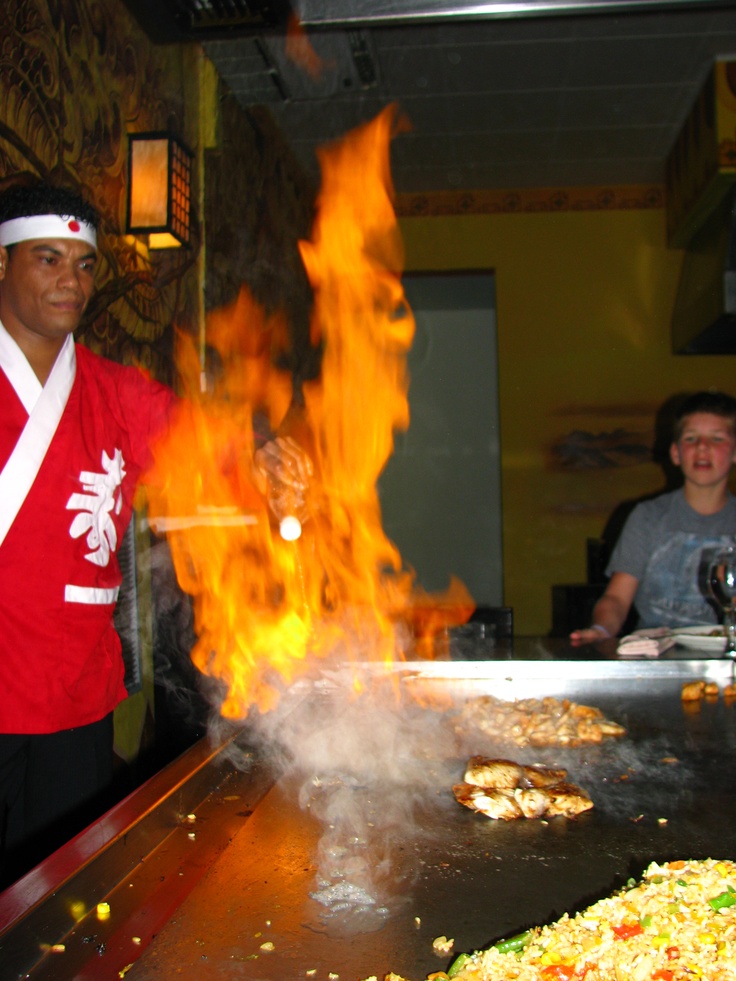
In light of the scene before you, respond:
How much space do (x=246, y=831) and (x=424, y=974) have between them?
556mm

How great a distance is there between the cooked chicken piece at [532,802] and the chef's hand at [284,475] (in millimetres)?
1026

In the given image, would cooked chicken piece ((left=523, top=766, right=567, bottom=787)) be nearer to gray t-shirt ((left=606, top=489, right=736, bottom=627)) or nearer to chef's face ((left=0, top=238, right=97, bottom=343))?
chef's face ((left=0, top=238, right=97, bottom=343))

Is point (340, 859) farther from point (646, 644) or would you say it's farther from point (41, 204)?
point (41, 204)

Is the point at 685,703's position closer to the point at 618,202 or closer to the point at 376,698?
the point at 376,698

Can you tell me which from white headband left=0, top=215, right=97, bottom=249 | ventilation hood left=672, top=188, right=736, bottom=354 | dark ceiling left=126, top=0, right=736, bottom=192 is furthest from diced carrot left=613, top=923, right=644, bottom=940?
ventilation hood left=672, top=188, right=736, bottom=354

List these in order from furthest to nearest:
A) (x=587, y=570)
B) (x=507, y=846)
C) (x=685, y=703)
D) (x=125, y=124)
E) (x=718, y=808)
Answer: (x=587, y=570) < (x=125, y=124) < (x=685, y=703) < (x=718, y=808) < (x=507, y=846)

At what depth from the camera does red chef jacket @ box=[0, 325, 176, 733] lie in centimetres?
207

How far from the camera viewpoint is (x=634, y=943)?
3.86ft

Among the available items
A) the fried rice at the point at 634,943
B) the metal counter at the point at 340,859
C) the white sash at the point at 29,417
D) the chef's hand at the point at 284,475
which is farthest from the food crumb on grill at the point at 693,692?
the white sash at the point at 29,417

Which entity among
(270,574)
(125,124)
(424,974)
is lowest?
(424,974)

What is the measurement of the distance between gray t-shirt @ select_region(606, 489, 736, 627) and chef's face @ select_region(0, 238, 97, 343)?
2829mm

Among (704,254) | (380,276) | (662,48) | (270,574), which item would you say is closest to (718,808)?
(270,574)

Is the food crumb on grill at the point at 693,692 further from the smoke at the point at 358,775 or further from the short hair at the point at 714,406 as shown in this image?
the short hair at the point at 714,406

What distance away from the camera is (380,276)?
7.99 m
